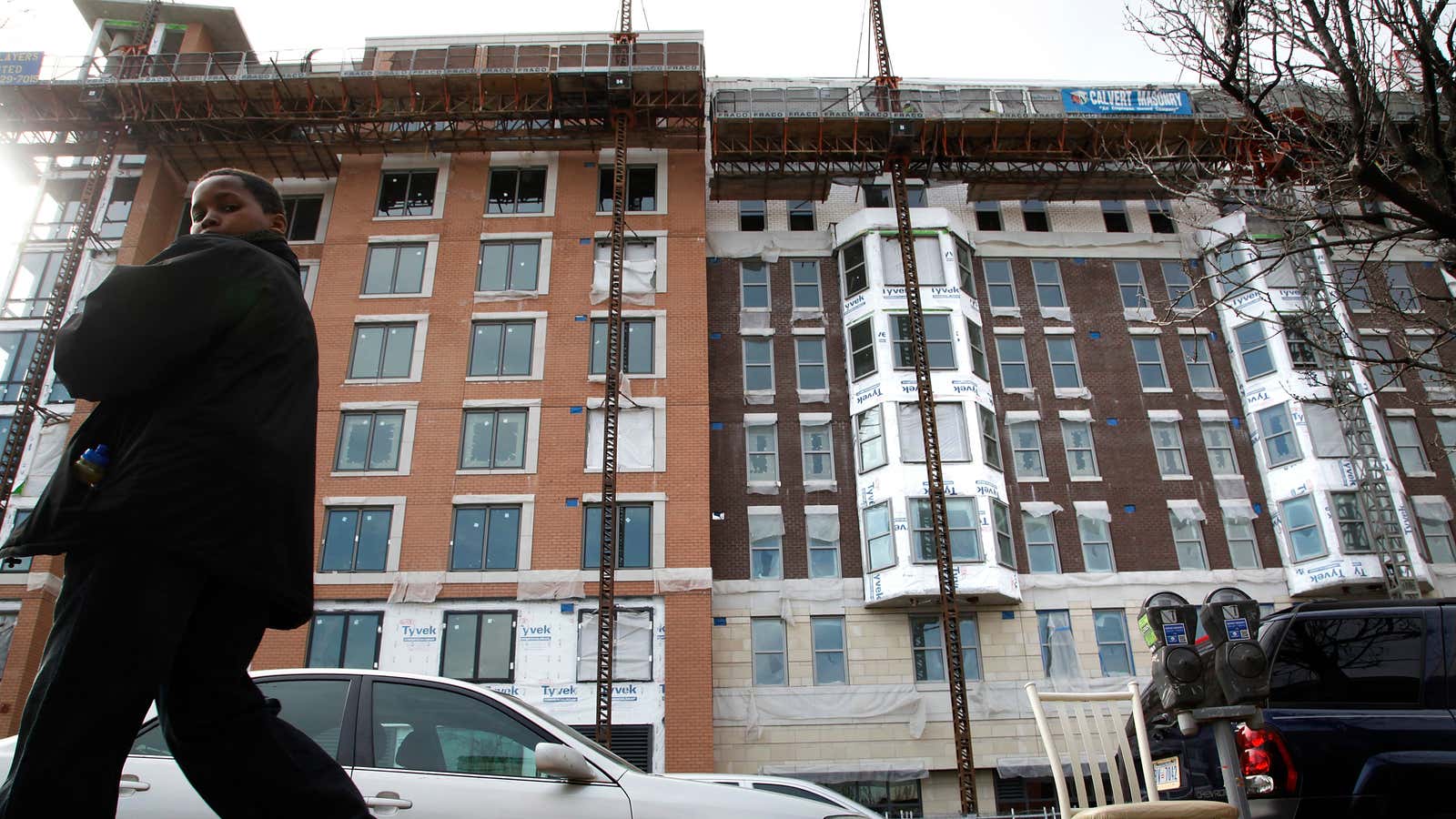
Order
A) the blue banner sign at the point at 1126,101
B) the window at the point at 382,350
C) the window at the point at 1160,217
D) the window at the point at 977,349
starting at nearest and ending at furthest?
the window at the point at 382,350
the window at the point at 977,349
the blue banner sign at the point at 1126,101
the window at the point at 1160,217

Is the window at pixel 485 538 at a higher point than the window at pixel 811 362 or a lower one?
lower

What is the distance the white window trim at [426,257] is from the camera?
1134 inches

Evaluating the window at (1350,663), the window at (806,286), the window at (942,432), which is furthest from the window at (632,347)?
the window at (1350,663)

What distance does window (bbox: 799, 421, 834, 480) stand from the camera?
28.3 metres

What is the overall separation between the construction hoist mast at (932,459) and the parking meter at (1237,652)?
1707cm

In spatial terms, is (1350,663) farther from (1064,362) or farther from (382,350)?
(382,350)

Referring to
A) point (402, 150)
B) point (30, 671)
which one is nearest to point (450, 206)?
point (402, 150)

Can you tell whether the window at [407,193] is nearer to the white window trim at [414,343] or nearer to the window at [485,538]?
the white window trim at [414,343]

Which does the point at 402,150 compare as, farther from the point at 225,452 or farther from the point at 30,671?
the point at 225,452

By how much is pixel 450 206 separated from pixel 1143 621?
27.7 m

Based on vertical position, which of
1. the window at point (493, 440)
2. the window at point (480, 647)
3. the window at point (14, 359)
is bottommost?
the window at point (480, 647)

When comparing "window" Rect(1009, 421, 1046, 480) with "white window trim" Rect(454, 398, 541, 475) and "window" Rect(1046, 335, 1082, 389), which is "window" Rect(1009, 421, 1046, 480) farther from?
"white window trim" Rect(454, 398, 541, 475)

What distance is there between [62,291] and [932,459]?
24234mm

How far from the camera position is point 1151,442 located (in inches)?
1140
